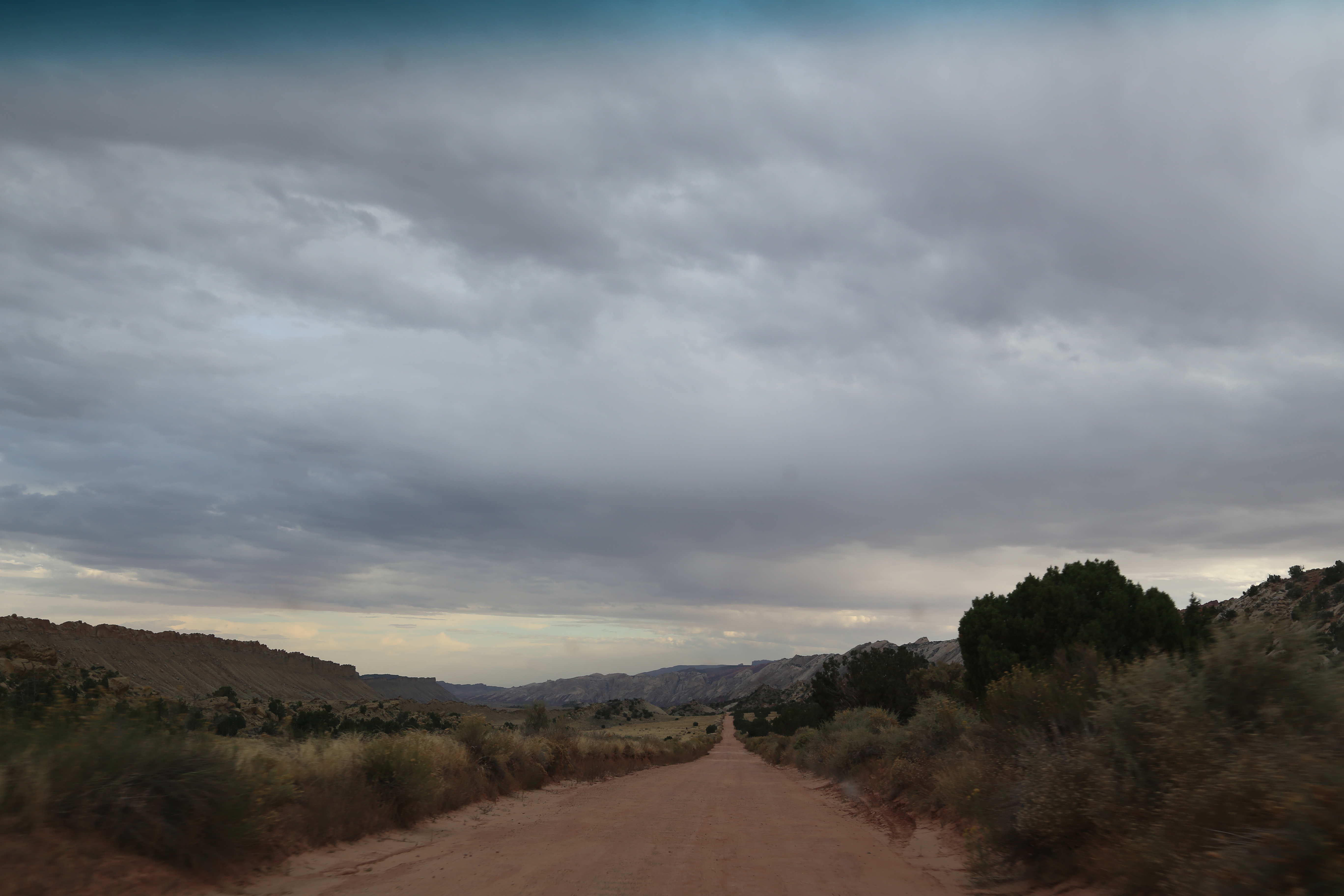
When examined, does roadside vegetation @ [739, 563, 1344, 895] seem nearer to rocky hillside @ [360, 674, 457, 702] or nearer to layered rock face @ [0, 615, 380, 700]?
layered rock face @ [0, 615, 380, 700]

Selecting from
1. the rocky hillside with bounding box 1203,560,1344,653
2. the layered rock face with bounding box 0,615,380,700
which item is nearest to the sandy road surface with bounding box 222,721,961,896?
the rocky hillside with bounding box 1203,560,1344,653

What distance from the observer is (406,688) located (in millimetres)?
144000

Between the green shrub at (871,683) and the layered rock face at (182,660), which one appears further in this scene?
the layered rock face at (182,660)

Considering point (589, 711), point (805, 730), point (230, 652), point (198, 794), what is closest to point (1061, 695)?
point (198, 794)

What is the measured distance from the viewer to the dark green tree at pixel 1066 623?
1811 centimetres

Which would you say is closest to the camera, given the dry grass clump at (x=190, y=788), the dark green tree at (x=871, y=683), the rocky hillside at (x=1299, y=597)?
the dry grass clump at (x=190, y=788)

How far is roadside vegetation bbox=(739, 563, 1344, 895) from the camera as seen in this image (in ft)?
19.1

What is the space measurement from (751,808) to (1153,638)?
34.3ft

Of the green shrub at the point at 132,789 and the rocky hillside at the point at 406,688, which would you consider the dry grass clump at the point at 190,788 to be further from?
the rocky hillside at the point at 406,688

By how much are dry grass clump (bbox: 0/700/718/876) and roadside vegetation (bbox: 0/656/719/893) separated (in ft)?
0.05

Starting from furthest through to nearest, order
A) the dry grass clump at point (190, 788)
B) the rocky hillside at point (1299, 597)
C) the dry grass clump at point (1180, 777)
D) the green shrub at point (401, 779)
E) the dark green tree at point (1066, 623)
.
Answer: the rocky hillside at point (1299, 597)
the dark green tree at point (1066, 623)
the green shrub at point (401, 779)
the dry grass clump at point (190, 788)
the dry grass clump at point (1180, 777)

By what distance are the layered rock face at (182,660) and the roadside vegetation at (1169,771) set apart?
1531 inches

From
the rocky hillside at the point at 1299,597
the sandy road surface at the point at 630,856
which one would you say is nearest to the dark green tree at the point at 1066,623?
the sandy road surface at the point at 630,856

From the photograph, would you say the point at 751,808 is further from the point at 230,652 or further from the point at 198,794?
the point at 230,652
